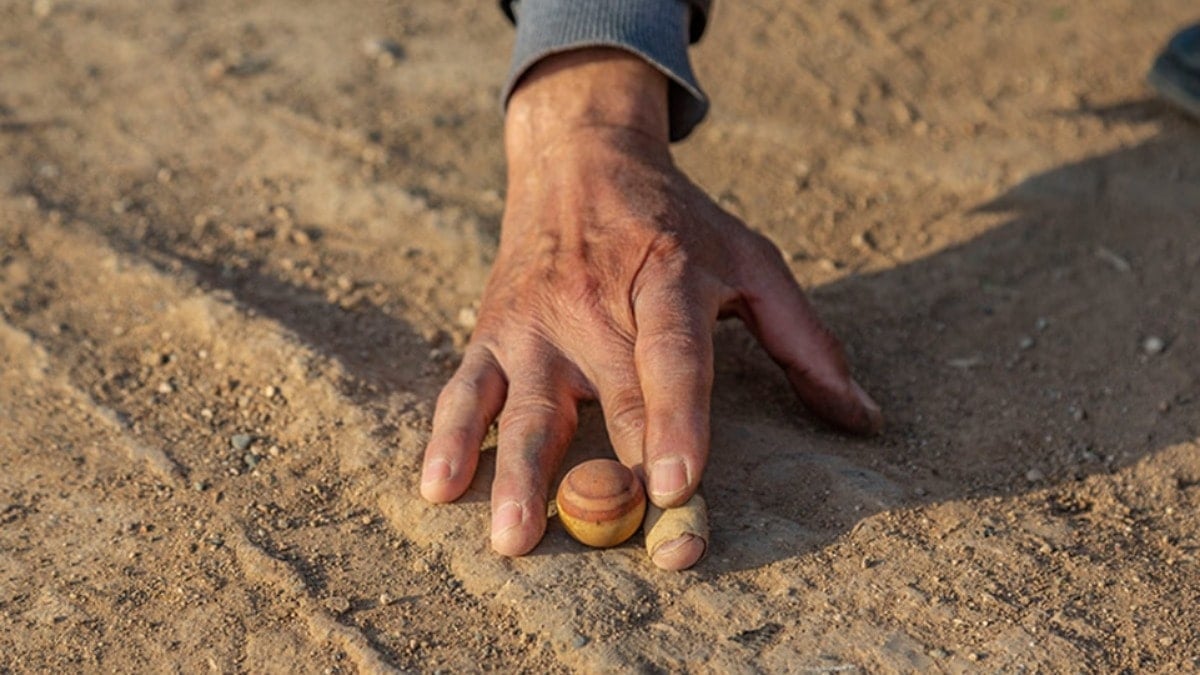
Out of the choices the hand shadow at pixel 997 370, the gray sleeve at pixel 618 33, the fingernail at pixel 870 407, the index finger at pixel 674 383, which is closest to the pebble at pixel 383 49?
the gray sleeve at pixel 618 33

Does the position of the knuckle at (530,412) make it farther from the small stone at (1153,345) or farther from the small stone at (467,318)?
the small stone at (1153,345)

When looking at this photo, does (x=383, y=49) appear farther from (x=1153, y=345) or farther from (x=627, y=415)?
(x=1153, y=345)

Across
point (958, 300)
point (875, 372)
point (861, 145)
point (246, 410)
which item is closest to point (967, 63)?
point (861, 145)

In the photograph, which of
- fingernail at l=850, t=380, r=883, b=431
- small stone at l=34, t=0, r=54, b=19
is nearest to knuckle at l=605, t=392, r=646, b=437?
fingernail at l=850, t=380, r=883, b=431

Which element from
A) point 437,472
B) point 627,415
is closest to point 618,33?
point 627,415

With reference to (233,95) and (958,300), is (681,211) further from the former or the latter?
(233,95)
